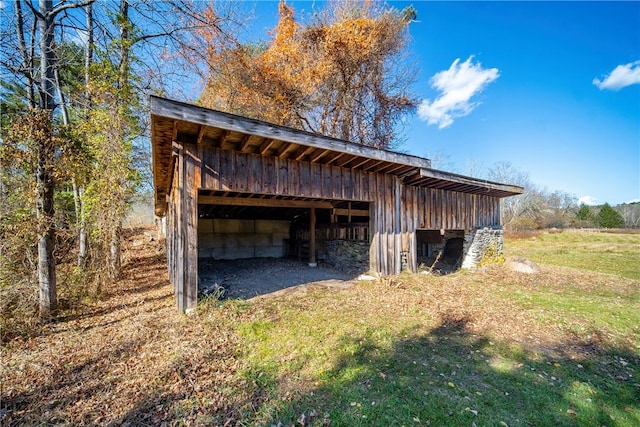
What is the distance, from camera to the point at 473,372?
3289 millimetres

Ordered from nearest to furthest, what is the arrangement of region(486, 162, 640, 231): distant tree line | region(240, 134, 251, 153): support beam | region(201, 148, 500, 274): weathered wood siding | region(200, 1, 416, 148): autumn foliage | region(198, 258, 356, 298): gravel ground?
1. region(240, 134, 251, 153): support beam
2. region(201, 148, 500, 274): weathered wood siding
3. region(198, 258, 356, 298): gravel ground
4. region(200, 1, 416, 148): autumn foliage
5. region(486, 162, 640, 231): distant tree line

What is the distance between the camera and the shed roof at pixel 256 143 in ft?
13.5

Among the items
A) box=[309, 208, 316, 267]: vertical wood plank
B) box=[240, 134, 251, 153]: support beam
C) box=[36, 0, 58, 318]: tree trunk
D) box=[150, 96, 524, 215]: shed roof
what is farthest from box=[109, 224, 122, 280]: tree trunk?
box=[309, 208, 316, 267]: vertical wood plank

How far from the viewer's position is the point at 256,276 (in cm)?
802

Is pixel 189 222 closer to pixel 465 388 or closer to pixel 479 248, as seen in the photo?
pixel 465 388

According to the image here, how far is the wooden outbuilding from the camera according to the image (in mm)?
4742

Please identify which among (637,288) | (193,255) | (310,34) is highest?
(310,34)

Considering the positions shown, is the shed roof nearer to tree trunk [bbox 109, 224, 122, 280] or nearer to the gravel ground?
tree trunk [bbox 109, 224, 122, 280]

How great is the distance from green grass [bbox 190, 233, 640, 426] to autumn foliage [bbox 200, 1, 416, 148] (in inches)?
407

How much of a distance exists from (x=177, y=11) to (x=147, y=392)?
6.07m

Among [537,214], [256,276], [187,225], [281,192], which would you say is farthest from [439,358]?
[537,214]

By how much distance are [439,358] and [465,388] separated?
2.03 feet

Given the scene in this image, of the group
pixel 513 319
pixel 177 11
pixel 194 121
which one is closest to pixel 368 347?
pixel 513 319

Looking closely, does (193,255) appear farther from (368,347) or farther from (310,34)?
(310,34)
